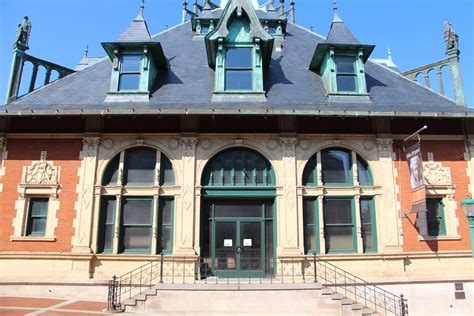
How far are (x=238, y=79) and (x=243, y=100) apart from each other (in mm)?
1155

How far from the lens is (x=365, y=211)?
15781 mm

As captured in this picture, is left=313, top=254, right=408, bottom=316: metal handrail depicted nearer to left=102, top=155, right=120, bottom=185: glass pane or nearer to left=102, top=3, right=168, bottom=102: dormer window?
left=102, top=155, right=120, bottom=185: glass pane

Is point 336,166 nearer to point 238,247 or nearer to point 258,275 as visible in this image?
point 238,247

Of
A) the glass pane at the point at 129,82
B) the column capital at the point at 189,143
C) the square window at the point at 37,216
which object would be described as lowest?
the square window at the point at 37,216

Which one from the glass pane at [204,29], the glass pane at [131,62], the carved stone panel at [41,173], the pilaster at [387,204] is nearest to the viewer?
the pilaster at [387,204]

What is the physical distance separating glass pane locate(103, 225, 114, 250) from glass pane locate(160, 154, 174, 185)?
268 cm

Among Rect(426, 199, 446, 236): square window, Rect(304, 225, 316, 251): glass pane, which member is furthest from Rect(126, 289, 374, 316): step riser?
Rect(426, 199, 446, 236): square window

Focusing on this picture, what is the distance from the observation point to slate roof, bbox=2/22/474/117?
1528 cm

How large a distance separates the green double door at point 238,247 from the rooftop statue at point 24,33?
36.8 feet

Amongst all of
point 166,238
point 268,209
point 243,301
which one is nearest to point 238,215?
point 268,209

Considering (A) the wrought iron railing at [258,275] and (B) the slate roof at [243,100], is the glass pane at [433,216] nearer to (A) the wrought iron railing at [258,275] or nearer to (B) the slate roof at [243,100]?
(A) the wrought iron railing at [258,275]

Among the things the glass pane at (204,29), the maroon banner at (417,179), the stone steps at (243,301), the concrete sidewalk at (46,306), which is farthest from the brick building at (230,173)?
the glass pane at (204,29)

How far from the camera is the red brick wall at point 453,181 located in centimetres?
1525

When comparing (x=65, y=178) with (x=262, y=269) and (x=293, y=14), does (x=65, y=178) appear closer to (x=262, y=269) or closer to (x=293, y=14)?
(x=262, y=269)
